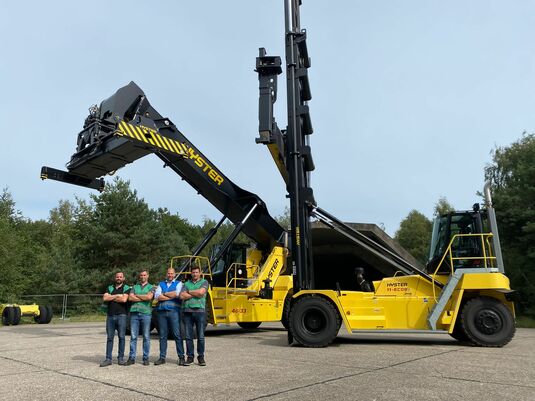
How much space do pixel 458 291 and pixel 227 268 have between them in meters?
7.02

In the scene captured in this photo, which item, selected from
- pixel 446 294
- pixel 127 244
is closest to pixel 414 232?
pixel 127 244

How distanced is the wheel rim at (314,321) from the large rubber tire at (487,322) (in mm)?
3180

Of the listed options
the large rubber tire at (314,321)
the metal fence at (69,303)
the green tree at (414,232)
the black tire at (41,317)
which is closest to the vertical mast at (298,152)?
the large rubber tire at (314,321)

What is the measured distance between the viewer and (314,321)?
34.6 ft

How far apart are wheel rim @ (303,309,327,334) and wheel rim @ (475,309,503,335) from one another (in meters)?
A: 3.52

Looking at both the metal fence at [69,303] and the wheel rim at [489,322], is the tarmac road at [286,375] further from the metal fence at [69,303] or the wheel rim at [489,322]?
the metal fence at [69,303]

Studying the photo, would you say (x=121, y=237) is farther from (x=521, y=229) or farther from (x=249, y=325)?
(x=521, y=229)

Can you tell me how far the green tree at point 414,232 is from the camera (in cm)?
5977

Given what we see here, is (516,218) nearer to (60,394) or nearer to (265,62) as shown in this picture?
(265,62)

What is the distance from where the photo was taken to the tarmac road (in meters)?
5.61

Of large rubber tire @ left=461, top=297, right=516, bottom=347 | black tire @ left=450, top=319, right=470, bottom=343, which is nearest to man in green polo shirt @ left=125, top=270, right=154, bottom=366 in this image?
large rubber tire @ left=461, top=297, right=516, bottom=347

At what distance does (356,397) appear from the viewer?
5.43 meters

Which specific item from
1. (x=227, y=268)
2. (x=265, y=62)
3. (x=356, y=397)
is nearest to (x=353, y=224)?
(x=227, y=268)

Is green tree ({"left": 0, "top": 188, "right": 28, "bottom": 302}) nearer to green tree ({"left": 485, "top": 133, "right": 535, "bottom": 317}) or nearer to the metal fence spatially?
the metal fence
